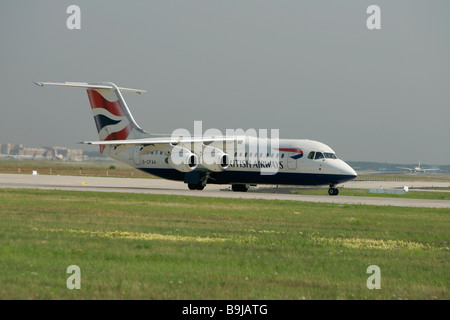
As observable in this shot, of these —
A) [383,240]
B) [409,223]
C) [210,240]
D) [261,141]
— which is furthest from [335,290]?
[261,141]

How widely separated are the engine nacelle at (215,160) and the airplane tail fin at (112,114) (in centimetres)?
729

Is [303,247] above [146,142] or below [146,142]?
below

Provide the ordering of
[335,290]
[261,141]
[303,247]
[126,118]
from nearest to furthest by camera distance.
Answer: [335,290] < [303,247] < [261,141] < [126,118]

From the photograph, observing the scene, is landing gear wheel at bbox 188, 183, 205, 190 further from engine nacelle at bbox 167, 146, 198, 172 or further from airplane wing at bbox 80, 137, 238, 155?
airplane wing at bbox 80, 137, 238, 155

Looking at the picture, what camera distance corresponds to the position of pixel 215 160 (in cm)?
4656

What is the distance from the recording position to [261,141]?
158 ft

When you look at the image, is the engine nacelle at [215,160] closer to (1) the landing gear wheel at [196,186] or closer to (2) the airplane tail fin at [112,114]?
(1) the landing gear wheel at [196,186]

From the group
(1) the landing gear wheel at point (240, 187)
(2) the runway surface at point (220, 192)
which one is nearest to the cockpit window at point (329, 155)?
(2) the runway surface at point (220, 192)

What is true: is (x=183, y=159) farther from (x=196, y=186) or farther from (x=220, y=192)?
(x=220, y=192)

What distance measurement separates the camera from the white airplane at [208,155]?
147ft

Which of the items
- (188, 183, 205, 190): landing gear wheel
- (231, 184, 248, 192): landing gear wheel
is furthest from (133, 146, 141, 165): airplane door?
(231, 184, 248, 192): landing gear wheel

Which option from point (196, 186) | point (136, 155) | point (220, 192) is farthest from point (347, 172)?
point (136, 155)
